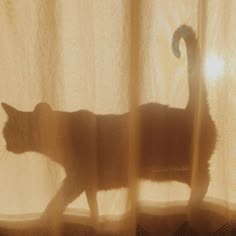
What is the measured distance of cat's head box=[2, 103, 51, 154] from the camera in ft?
2.80

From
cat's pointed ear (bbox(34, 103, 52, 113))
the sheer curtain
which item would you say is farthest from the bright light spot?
cat's pointed ear (bbox(34, 103, 52, 113))

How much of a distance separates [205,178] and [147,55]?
422mm

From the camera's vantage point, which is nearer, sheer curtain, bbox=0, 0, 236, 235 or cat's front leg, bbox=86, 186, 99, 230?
sheer curtain, bbox=0, 0, 236, 235

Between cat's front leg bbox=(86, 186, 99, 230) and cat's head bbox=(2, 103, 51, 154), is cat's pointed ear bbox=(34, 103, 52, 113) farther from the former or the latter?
cat's front leg bbox=(86, 186, 99, 230)

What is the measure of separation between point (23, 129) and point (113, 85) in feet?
0.91

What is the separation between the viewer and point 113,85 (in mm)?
863

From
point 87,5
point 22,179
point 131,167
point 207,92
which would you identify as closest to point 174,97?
point 207,92

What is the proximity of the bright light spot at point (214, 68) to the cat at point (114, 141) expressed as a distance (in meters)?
0.03

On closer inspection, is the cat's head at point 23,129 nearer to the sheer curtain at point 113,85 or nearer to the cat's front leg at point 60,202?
the sheer curtain at point 113,85

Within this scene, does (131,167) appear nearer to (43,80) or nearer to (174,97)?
(174,97)

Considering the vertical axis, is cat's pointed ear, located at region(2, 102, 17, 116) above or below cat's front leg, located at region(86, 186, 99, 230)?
above

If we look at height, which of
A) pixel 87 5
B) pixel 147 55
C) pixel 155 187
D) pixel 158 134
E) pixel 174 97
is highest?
pixel 87 5

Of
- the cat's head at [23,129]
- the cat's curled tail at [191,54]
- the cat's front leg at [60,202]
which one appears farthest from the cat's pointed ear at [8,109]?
the cat's curled tail at [191,54]

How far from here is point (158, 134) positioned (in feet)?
3.08
